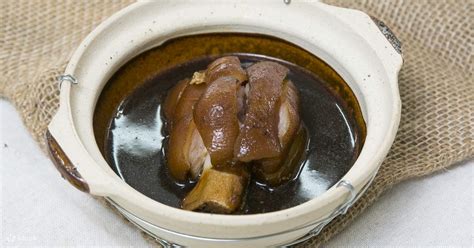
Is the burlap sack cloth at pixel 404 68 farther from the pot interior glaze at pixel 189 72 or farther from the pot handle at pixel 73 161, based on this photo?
the pot handle at pixel 73 161

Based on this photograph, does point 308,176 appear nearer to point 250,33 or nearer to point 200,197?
point 200,197

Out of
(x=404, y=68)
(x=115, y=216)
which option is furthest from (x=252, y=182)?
(x=404, y=68)

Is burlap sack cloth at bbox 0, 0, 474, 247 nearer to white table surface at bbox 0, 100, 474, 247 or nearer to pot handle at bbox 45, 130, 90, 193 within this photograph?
white table surface at bbox 0, 100, 474, 247

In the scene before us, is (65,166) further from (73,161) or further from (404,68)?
(404,68)

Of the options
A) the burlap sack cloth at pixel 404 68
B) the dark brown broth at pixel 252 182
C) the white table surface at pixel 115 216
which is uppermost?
the dark brown broth at pixel 252 182

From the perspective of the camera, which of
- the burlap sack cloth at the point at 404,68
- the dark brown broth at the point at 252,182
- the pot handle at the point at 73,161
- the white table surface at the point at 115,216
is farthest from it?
the burlap sack cloth at the point at 404,68

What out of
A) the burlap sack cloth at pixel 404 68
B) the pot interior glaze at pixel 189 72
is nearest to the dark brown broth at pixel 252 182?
the pot interior glaze at pixel 189 72

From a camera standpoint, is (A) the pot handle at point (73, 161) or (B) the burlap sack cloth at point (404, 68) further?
(B) the burlap sack cloth at point (404, 68)

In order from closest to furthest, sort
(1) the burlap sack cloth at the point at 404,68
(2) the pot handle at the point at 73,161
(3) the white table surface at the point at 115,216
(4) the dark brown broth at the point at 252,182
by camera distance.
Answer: (2) the pot handle at the point at 73,161 < (4) the dark brown broth at the point at 252,182 < (3) the white table surface at the point at 115,216 < (1) the burlap sack cloth at the point at 404,68

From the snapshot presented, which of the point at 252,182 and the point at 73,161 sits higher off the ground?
the point at 73,161
